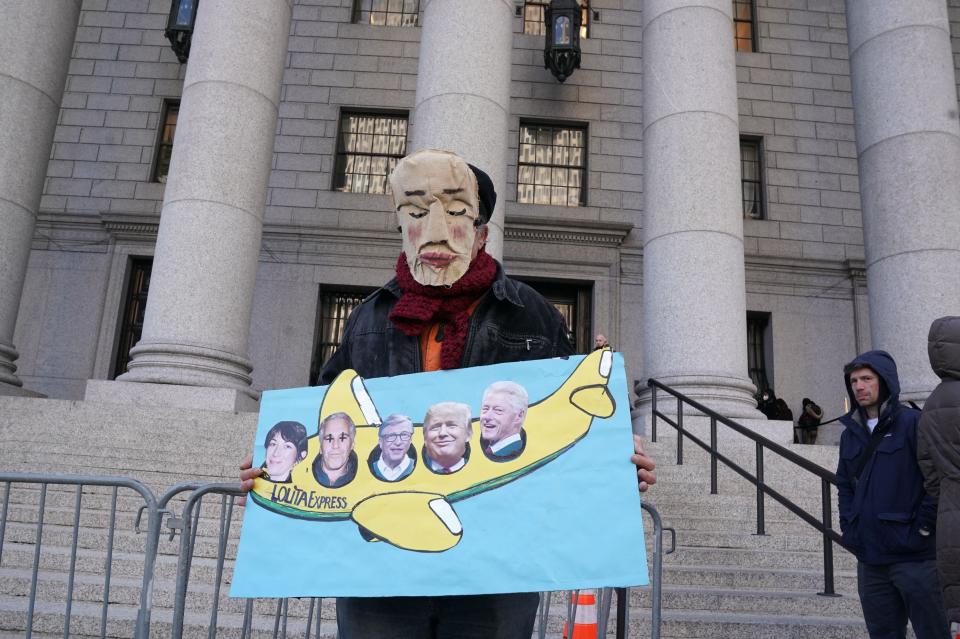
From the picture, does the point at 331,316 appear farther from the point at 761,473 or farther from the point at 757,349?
the point at 761,473

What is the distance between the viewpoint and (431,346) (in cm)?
275

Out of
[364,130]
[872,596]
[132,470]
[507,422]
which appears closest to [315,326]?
[364,130]

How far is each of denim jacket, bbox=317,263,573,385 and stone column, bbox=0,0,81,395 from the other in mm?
10426

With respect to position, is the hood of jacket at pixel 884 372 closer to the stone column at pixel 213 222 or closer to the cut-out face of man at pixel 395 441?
the cut-out face of man at pixel 395 441

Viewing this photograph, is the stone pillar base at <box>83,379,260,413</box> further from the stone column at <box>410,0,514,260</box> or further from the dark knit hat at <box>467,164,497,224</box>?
the dark knit hat at <box>467,164,497,224</box>

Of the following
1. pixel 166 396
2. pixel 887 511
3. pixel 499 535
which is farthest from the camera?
pixel 166 396

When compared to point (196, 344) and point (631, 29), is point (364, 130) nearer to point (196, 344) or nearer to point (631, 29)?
point (631, 29)

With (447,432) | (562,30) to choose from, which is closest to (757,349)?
(562,30)

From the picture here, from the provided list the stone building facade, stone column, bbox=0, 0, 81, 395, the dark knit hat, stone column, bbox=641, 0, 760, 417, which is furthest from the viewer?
stone column, bbox=0, 0, 81, 395

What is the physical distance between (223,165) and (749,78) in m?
13.5

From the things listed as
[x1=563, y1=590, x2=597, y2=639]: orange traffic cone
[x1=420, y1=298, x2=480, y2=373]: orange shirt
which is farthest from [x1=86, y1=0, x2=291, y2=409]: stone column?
[x1=420, y1=298, x2=480, y2=373]: orange shirt

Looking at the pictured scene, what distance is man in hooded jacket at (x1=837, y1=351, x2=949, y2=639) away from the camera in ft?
14.7

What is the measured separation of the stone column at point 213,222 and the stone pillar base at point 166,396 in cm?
1

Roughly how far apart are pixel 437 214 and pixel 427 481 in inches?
35.0
